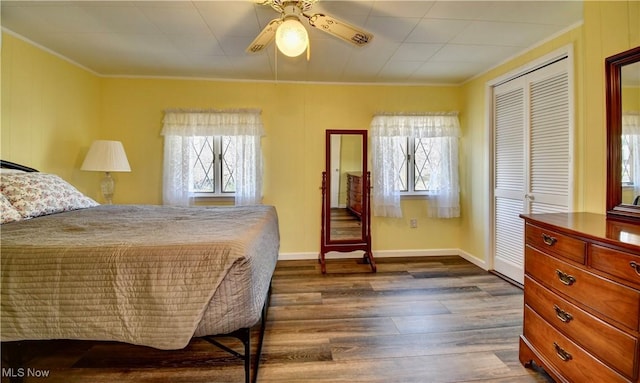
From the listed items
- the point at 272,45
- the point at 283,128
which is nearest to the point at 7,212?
the point at 272,45

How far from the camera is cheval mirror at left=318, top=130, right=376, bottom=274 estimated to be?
365 cm

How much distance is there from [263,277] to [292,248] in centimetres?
227

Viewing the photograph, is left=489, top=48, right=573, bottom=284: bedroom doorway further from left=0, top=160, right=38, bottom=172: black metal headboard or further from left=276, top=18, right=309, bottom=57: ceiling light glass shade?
left=0, top=160, right=38, bottom=172: black metal headboard

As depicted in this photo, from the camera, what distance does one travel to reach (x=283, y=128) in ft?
12.3

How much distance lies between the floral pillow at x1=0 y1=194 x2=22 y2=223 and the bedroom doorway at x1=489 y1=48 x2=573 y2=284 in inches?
158

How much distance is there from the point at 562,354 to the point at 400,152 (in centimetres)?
273

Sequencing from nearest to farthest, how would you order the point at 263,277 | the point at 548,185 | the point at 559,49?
1. the point at 263,277
2. the point at 559,49
3. the point at 548,185

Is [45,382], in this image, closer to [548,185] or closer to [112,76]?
[112,76]

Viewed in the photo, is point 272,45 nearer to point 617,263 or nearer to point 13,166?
point 13,166

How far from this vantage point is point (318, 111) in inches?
148

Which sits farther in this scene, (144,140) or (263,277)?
(144,140)

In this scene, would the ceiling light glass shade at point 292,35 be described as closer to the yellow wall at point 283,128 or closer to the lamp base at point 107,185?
the yellow wall at point 283,128

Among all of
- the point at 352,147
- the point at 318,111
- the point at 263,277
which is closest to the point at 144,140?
the point at 318,111

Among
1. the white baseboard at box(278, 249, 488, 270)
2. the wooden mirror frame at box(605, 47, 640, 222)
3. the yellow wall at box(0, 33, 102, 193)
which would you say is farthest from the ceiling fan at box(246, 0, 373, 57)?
the white baseboard at box(278, 249, 488, 270)
